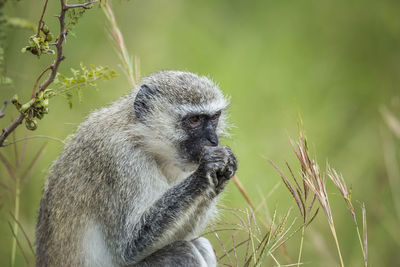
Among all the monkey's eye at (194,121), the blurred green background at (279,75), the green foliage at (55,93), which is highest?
the green foliage at (55,93)

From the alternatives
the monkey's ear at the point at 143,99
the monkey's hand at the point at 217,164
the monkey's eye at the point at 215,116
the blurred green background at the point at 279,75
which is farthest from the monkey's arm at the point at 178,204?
the blurred green background at the point at 279,75

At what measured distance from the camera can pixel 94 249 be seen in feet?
17.7

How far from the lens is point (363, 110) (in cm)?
1094

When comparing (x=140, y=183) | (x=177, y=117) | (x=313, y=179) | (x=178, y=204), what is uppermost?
(x=313, y=179)

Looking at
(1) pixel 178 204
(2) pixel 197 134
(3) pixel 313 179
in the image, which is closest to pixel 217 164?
(1) pixel 178 204

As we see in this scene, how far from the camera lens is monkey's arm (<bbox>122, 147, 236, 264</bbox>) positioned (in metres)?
5.20

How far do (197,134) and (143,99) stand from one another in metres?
0.64

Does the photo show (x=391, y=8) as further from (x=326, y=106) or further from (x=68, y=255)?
(x=68, y=255)

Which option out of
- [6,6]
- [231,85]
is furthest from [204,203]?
[231,85]

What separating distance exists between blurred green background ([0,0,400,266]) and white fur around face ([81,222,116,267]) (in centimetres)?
297

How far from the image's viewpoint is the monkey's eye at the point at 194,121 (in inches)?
228

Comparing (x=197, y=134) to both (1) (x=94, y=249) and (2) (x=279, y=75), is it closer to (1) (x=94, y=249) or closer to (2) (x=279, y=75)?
(1) (x=94, y=249)

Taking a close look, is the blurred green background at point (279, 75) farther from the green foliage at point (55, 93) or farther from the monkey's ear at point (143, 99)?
the green foliage at point (55, 93)

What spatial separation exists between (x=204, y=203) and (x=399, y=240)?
282cm
